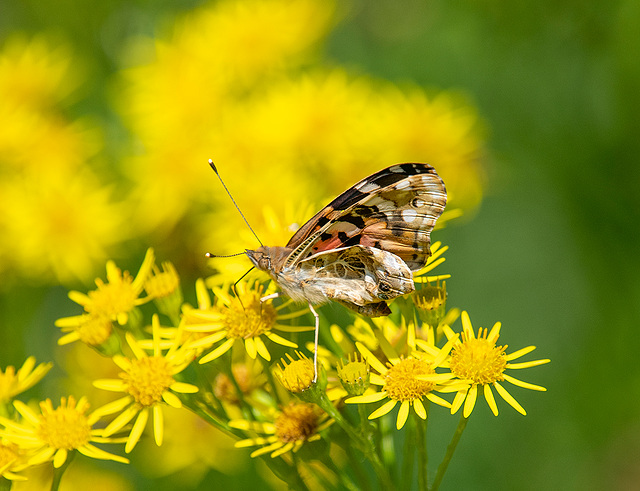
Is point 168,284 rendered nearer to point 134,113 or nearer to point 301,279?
point 301,279

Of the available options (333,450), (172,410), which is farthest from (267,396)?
(172,410)

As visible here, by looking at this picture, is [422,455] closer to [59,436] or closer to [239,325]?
[239,325]

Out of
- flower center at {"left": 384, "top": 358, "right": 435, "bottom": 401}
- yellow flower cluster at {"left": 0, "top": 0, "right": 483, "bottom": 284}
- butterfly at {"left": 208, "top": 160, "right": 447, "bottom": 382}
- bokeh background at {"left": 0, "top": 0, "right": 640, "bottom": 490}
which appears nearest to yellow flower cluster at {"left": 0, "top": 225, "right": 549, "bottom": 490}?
flower center at {"left": 384, "top": 358, "right": 435, "bottom": 401}

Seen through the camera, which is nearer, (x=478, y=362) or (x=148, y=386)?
(x=478, y=362)

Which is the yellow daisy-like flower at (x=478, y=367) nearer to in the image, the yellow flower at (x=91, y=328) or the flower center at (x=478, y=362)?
the flower center at (x=478, y=362)

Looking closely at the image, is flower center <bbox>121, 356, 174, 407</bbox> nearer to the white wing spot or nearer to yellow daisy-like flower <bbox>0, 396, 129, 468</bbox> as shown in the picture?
yellow daisy-like flower <bbox>0, 396, 129, 468</bbox>

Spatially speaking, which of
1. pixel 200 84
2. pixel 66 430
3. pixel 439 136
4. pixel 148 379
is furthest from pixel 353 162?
pixel 66 430
